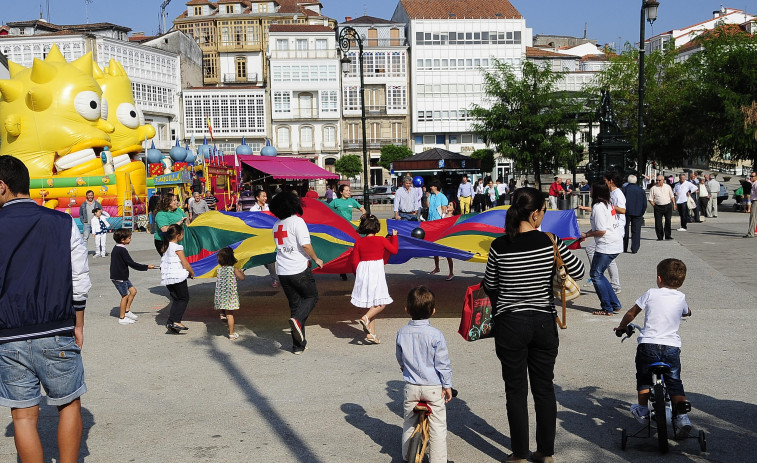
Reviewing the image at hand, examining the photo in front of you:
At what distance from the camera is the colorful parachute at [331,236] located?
10.3 meters

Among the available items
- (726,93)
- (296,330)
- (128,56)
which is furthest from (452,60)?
(296,330)

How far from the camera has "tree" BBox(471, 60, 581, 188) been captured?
41.1 metres

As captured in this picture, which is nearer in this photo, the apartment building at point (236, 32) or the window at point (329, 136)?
the window at point (329, 136)

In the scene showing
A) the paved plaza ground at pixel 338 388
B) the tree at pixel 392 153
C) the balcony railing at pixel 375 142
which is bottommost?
the paved plaza ground at pixel 338 388

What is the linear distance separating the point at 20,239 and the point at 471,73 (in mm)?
72310

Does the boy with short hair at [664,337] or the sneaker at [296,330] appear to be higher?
the boy with short hair at [664,337]

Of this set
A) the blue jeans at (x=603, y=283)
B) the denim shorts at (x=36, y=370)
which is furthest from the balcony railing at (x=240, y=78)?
the denim shorts at (x=36, y=370)

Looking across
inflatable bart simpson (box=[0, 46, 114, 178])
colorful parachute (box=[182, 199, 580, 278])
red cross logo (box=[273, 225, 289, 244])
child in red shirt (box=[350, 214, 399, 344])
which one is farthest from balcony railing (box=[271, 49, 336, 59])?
red cross logo (box=[273, 225, 289, 244])

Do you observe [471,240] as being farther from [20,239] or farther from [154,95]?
[154,95]

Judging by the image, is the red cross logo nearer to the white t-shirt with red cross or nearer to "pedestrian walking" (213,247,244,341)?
the white t-shirt with red cross

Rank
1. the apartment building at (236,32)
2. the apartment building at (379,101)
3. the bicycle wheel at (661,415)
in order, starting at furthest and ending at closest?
1. the apartment building at (236,32)
2. the apartment building at (379,101)
3. the bicycle wheel at (661,415)

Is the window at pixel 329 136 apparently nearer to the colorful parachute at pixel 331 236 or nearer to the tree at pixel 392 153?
the tree at pixel 392 153

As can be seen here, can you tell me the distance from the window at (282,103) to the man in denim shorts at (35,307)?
68.6 meters

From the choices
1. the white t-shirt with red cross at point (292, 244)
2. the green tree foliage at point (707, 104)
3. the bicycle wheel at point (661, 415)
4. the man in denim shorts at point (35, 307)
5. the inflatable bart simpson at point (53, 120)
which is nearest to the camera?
the man in denim shorts at point (35, 307)
